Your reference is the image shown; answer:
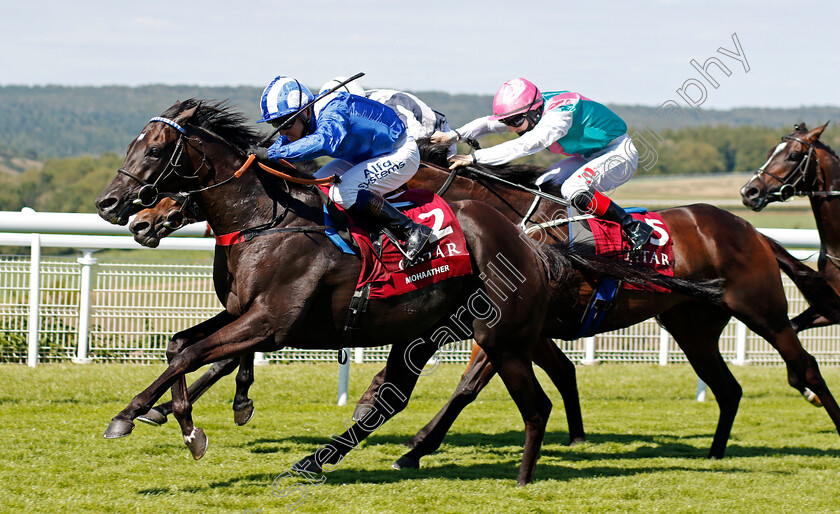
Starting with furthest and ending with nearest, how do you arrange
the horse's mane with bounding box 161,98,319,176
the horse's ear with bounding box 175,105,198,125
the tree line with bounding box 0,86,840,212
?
the tree line with bounding box 0,86,840,212 → the horse's mane with bounding box 161,98,319,176 → the horse's ear with bounding box 175,105,198,125

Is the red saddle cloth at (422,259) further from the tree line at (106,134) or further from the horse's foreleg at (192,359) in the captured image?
the tree line at (106,134)

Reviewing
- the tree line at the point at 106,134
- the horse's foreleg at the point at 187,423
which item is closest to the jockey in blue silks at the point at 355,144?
the horse's foreleg at the point at 187,423

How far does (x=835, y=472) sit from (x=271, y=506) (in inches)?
115

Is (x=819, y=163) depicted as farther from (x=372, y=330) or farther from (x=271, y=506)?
(x=271, y=506)

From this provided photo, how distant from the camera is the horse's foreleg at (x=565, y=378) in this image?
529 centimetres

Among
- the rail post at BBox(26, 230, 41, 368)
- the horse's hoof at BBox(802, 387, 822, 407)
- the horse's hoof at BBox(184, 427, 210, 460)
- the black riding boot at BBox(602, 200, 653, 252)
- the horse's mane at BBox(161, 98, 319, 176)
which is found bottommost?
the rail post at BBox(26, 230, 41, 368)

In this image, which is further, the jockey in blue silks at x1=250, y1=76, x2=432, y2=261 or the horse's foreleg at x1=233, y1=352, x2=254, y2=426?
the horse's foreleg at x1=233, y1=352, x2=254, y2=426

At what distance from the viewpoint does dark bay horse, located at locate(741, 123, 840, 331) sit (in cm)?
591

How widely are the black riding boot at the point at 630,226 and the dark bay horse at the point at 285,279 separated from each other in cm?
45

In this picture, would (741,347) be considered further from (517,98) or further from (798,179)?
(517,98)

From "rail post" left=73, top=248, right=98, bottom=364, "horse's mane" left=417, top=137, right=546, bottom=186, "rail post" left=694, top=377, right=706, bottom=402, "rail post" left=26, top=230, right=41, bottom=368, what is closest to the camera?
"horse's mane" left=417, top=137, right=546, bottom=186

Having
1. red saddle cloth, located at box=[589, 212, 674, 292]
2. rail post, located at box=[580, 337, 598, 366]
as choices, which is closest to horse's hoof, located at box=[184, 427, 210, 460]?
red saddle cloth, located at box=[589, 212, 674, 292]

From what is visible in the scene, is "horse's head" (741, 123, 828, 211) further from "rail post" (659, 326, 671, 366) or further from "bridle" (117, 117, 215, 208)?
"bridle" (117, 117, 215, 208)

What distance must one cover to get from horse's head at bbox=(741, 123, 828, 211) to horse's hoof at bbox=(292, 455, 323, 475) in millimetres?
3485
